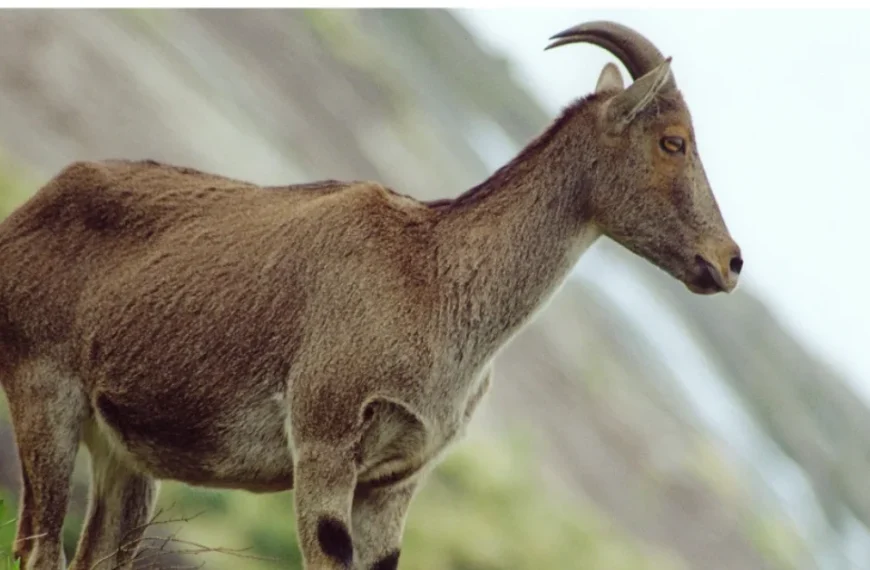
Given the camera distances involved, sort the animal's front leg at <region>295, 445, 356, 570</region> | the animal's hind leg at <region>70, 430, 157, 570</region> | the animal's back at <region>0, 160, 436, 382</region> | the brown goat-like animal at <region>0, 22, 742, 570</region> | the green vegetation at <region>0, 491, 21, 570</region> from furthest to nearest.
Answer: the animal's hind leg at <region>70, 430, 157, 570</region>, the green vegetation at <region>0, 491, 21, 570</region>, the animal's back at <region>0, 160, 436, 382</region>, the brown goat-like animal at <region>0, 22, 742, 570</region>, the animal's front leg at <region>295, 445, 356, 570</region>

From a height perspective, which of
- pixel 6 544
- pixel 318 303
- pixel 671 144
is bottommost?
pixel 6 544

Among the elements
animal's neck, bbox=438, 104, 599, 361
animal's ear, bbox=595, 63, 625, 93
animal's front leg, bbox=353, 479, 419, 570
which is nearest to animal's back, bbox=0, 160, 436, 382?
animal's neck, bbox=438, 104, 599, 361

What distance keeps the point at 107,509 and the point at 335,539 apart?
1.54 m

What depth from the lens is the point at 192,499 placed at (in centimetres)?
878

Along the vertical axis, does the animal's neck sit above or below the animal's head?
below

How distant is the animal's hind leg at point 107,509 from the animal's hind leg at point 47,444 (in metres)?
0.28

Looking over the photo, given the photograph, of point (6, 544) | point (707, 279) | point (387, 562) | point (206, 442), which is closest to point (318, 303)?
point (206, 442)

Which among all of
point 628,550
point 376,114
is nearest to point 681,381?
point 628,550

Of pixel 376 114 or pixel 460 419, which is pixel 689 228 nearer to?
pixel 460 419

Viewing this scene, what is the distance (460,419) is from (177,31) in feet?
21.5

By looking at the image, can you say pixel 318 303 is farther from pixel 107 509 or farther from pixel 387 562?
pixel 107 509

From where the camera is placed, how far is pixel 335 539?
193 inches

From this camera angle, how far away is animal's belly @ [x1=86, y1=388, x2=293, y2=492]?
5184 millimetres

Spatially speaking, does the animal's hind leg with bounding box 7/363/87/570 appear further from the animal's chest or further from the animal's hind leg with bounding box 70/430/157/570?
the animal's chest
